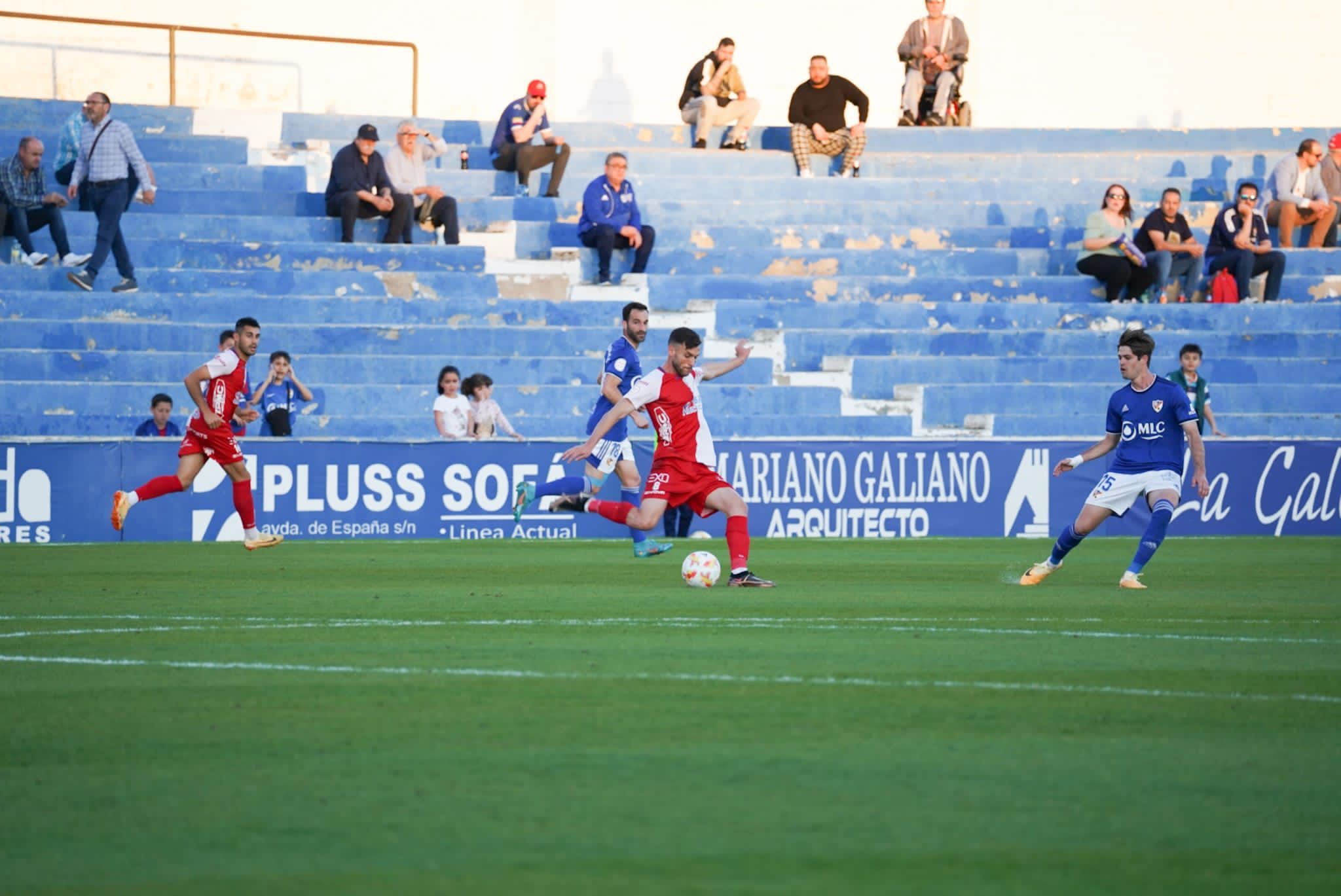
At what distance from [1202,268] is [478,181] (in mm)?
10476

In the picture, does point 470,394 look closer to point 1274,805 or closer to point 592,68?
point 592,68

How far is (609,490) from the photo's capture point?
19.2 metres

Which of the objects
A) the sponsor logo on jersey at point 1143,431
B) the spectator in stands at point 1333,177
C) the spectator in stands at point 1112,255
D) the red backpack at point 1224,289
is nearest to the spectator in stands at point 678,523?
the sponsor logo on jersey at point 1143,431

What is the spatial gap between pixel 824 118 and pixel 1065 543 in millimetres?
15164

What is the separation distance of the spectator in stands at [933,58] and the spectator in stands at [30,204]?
13127 mm

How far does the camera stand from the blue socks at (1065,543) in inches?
483

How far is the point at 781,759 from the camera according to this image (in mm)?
5730

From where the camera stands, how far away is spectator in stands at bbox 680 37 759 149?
26.9 metres

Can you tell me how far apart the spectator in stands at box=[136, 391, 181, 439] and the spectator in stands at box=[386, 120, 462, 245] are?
17.9ft

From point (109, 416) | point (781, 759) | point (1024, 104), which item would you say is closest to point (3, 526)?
point (109, 416)

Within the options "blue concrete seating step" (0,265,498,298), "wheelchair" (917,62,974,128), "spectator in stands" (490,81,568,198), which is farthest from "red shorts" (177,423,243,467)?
"wheelchair" (917,62,974,128)

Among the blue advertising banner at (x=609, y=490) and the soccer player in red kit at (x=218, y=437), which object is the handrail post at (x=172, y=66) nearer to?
the blue advertising banner at (x=609, y=490)

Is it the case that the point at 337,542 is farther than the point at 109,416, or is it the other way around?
the point at 109,416

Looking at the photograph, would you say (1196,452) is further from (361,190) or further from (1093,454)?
Answer: (361,190)
